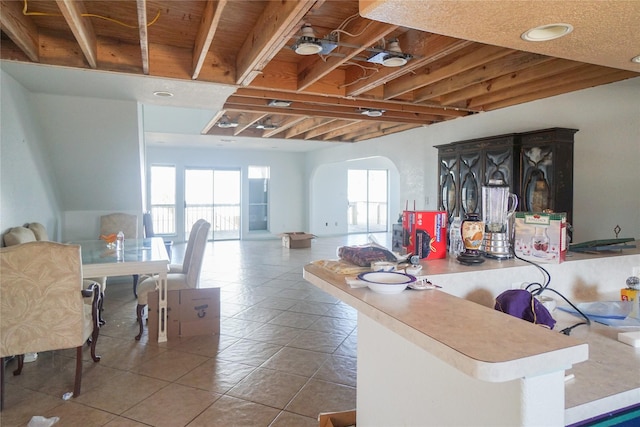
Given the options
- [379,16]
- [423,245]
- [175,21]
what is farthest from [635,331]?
[175,21]

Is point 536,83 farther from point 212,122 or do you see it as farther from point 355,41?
point 212,122

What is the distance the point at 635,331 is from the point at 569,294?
0.40 m

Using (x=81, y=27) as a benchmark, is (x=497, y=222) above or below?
below

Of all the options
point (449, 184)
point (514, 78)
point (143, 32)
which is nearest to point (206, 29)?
point (143, 32)

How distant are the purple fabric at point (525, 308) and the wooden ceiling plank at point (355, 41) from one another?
1906 mm

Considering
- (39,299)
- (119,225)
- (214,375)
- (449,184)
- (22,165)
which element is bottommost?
(214,375)

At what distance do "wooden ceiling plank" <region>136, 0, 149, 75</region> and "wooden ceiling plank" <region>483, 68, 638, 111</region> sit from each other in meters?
3.93

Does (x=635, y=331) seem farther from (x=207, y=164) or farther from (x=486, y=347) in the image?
(x=207, y=164)

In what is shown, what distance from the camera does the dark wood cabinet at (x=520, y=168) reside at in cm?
416

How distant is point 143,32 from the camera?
261cm

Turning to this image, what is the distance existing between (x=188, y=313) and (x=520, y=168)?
3.98m

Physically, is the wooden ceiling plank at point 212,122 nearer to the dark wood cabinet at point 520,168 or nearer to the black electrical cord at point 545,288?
the dark wood cabinet at point 520,168

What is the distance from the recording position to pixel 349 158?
9.14 meters

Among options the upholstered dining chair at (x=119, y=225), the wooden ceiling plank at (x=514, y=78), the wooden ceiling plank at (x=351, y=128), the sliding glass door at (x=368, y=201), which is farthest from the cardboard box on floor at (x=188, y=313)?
the sliding glass door at (x=368, y=201)
